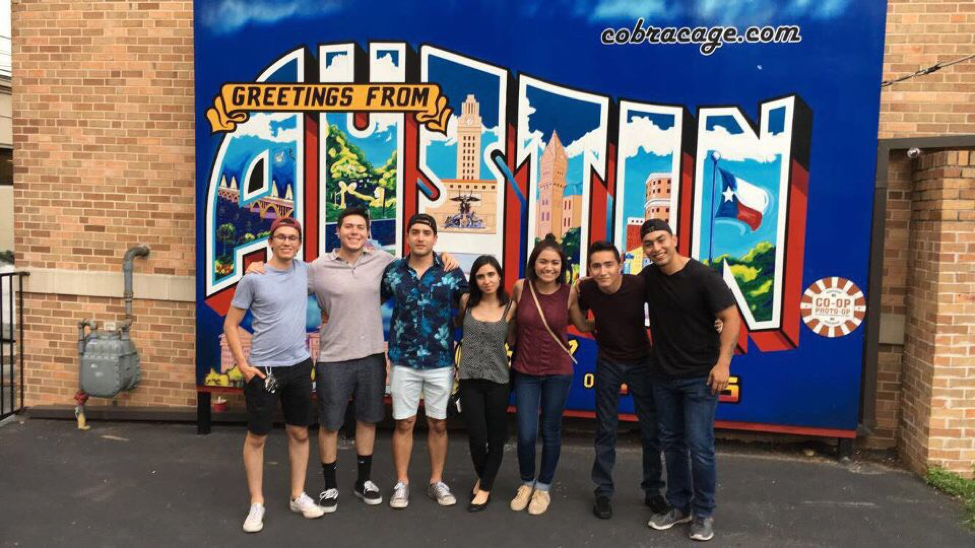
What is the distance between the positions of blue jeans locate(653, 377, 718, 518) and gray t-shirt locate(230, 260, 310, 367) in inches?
84.3

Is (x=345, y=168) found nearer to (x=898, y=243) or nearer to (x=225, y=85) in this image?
(x=225, y=85)

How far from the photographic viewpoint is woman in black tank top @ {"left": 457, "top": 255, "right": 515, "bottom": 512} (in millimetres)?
4023

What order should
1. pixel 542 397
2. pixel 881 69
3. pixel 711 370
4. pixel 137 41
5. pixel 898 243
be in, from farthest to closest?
pixel 137 41
pixel 898 243
pixel 881 69
pixel 542 397
pixel 711 370

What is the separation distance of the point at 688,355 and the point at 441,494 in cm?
180

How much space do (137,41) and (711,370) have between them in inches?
214

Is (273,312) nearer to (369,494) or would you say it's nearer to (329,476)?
(329,476)

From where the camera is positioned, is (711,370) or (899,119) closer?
(711,370)

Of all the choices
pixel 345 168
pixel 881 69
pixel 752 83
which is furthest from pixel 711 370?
pixel 345 168

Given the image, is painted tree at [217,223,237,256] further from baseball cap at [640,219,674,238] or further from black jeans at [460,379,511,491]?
baseball cap at [640,219,674,238]

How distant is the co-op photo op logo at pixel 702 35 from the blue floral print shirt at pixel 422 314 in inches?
94.8

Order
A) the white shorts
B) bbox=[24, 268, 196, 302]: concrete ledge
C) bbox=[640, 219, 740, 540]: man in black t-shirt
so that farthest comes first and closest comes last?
bbox=[24, 268, 196, 302]: concrete ledge → the white shorts → bbox=[640, 219, 740, 540]: man in black t-shirt

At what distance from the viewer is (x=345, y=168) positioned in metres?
5.45

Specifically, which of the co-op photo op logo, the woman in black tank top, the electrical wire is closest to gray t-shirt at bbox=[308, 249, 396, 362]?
the woman in black tank top

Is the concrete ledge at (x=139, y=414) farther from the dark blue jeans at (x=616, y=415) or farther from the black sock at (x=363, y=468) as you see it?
the dark blue jeans at (x=616, y=415)
